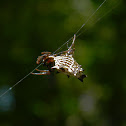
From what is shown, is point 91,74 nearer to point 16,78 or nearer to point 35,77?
point 35,77

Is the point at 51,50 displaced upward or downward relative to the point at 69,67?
upward

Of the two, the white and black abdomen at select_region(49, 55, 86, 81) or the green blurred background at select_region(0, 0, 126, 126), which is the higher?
the green blurred background at select_region(0, 0, 126, 126)

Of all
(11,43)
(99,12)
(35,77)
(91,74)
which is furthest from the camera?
(91,74)

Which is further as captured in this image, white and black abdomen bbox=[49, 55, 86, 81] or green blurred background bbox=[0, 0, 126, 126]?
green blurred background bbox=[0, 0, 126, 126]

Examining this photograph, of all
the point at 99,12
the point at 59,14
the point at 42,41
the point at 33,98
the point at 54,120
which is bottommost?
the point at 54,120

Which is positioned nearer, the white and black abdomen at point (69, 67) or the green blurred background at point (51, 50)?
the white and black abdomen at point (69, 67)

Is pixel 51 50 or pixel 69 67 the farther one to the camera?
pixel 51 50

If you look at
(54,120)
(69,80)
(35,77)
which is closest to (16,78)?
(35,77)

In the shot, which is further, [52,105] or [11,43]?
[52,105]
